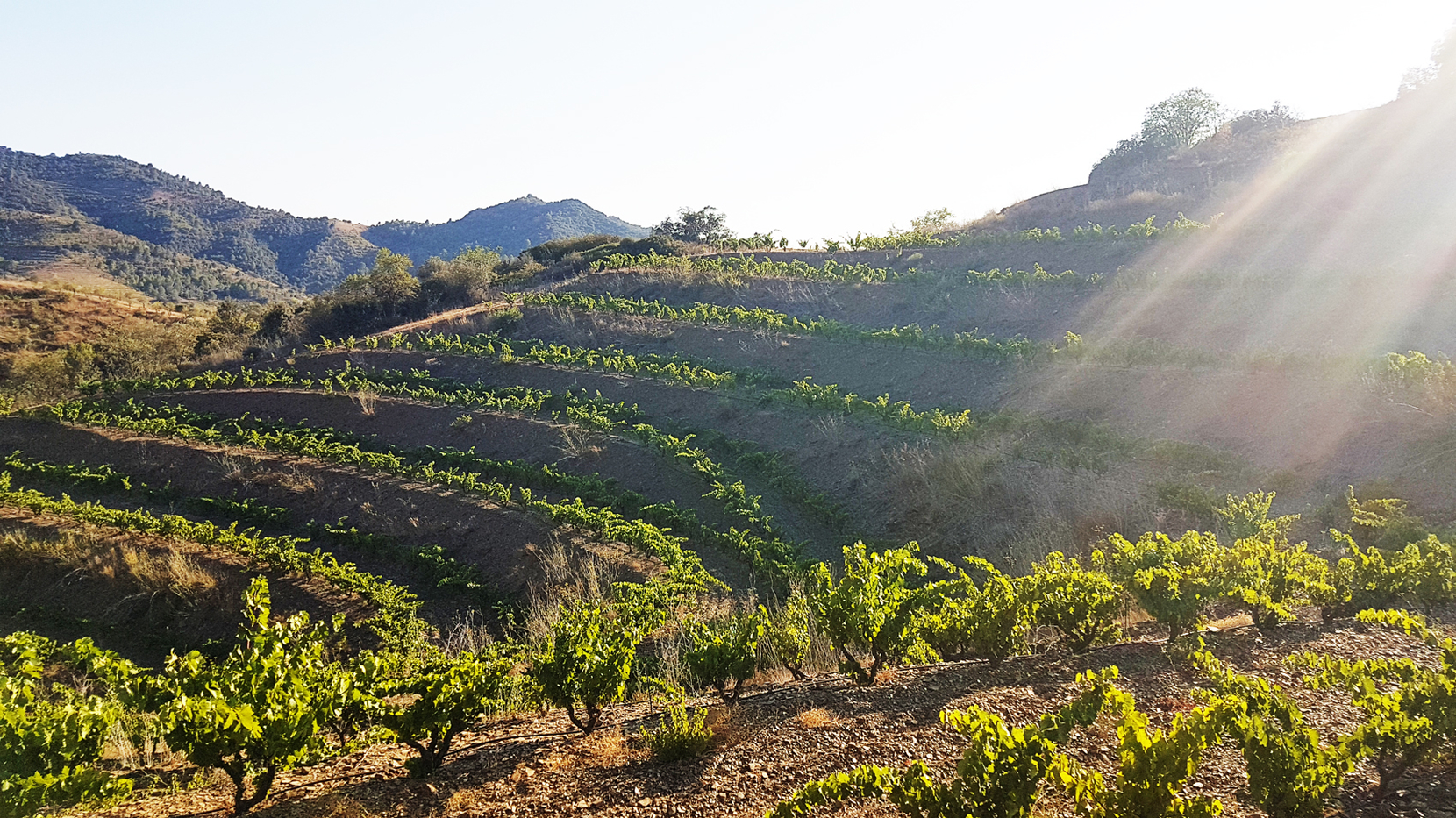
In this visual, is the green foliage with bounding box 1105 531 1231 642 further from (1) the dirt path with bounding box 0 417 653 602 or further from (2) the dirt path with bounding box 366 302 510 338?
(2) the dirt path with bounding box 366 302 510 338

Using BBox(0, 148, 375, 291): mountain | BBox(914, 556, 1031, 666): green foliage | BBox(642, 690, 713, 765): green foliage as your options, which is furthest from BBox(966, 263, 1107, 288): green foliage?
BBox(0, 148, 375, 291): mountain

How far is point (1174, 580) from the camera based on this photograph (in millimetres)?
5754

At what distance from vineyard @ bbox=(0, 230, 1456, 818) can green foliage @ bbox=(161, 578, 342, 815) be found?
2 cm

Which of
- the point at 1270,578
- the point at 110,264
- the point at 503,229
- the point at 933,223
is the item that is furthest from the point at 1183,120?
the point at 503,229

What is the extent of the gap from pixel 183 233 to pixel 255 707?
11189 centimetres

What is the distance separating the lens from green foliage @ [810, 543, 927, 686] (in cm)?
551

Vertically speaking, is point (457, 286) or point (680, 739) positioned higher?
point (457, 286)

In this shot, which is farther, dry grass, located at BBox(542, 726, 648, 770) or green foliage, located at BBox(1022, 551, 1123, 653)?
green foliage, located at BBox(1022, 551, 1123, 653)

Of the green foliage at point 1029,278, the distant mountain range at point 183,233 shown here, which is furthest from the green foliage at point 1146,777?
the distant mountain range at point 183,233

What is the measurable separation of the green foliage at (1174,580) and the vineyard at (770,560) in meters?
0.04

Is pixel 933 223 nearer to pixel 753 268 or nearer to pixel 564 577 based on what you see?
pixel 753 268

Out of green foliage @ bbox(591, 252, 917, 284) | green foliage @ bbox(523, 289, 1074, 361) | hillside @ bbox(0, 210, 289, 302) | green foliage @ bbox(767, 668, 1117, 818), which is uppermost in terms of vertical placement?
hillside @ bbox(0, 210, 289, 302)

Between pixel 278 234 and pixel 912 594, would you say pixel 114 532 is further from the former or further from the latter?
pixel 278 234

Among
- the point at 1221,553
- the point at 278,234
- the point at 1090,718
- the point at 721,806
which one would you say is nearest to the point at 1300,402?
the point at 1221,553
